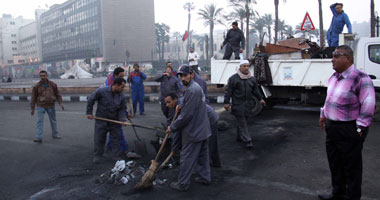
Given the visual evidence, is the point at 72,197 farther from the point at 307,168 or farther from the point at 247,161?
the point at 307,168

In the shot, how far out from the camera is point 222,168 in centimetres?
482

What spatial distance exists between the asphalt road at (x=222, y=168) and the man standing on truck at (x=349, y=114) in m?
0.63

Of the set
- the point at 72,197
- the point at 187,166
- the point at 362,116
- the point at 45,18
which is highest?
the point at 45,18

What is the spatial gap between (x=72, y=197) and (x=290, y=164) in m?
3.15

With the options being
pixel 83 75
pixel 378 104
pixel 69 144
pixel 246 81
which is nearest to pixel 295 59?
pixel 378 104

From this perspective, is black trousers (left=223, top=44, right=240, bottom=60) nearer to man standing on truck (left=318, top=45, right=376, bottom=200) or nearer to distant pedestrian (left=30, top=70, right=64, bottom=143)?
distant pedestrian (left=30, top=70, right=64, bottom=143)

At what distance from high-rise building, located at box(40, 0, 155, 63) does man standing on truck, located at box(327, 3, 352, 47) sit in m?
58.3

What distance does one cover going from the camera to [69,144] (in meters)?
6.63

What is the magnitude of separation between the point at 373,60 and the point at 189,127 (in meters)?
6.15

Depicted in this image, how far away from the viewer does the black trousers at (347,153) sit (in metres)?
3.14

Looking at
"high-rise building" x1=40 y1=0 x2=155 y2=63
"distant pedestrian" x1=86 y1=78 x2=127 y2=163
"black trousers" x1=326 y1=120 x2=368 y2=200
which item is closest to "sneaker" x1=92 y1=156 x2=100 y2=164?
"distant pedestrian" x1=86 y1=78 x2=127 y2=163

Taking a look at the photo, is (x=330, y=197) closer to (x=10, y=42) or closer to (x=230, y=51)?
(x=230, y=51)

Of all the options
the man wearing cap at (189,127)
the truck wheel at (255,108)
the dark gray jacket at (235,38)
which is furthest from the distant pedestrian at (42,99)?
the dark gray jacket at (235,38)

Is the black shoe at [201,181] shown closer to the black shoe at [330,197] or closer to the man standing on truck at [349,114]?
the black shoe at [330,197]
